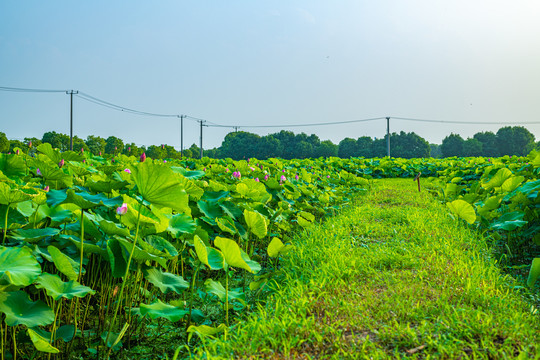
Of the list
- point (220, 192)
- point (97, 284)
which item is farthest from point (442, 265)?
point (97, 284)

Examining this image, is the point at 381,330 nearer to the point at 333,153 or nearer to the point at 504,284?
the point at 504,284

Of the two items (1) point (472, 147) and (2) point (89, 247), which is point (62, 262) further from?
(1) point (472, 147)

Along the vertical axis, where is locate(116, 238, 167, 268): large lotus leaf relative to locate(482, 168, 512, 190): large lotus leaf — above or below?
below

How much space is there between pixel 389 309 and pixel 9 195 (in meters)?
1.67

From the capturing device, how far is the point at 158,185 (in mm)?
1504

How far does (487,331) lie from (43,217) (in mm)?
1958

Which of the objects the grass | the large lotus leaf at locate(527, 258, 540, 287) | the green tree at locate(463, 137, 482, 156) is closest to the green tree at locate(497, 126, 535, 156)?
the green tree at locate(463, 137, 482, 156)

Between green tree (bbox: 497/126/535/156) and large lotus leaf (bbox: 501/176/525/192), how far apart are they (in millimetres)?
55171

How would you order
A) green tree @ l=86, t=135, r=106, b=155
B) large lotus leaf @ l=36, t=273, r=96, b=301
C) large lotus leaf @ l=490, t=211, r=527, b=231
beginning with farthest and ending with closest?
green tree @ l=86, t=135, r=106, b=155 < large lotus leaf @ l=490, t=211, r=527, b=231 < large lotus leaf @ l=36, t=273, r=96, b=301

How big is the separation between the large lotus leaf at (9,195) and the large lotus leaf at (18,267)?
8.8 inches

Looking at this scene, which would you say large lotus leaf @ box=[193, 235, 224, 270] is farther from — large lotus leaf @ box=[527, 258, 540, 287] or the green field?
large lotus leaf @ box=[527, 258, 540, 287]

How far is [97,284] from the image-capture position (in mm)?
2072

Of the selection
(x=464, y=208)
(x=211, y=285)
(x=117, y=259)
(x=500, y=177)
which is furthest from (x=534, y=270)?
(x=117, y=259)

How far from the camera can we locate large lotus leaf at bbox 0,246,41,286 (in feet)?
4.08
